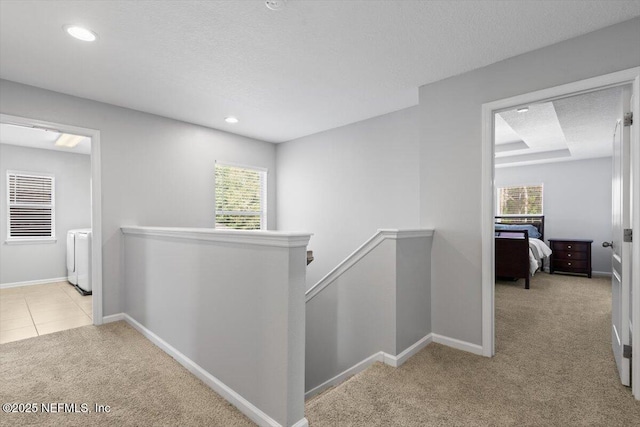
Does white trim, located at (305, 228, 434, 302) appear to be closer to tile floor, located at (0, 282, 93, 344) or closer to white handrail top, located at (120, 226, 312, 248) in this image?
white handrail top, located at (120, 226, 312, 248)

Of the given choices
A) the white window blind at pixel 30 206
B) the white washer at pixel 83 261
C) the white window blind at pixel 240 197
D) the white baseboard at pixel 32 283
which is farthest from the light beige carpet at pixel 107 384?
the white window blind at pixel 30 206

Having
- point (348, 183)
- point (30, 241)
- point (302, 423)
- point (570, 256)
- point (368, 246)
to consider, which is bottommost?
point (302, 423)

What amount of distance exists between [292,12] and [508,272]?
5049 millimetres

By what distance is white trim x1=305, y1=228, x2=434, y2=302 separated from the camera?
2.43 m

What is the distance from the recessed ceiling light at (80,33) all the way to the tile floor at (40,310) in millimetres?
2769

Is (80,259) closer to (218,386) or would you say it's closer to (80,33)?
(80,33)

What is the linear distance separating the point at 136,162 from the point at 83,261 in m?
2.12

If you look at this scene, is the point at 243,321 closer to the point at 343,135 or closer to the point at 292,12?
the point at 292,12

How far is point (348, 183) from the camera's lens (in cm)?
423

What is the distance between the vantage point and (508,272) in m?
5.06

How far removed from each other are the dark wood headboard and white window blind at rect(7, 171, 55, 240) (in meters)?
9.00

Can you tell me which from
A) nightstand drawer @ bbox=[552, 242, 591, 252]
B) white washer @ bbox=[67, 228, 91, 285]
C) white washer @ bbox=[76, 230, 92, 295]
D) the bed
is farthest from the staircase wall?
nightstand drawer @ bbox=[552, 242, 591, 252]

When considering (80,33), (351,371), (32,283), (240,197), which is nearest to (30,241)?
(32,283)

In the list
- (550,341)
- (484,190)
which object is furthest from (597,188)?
(484,190)
